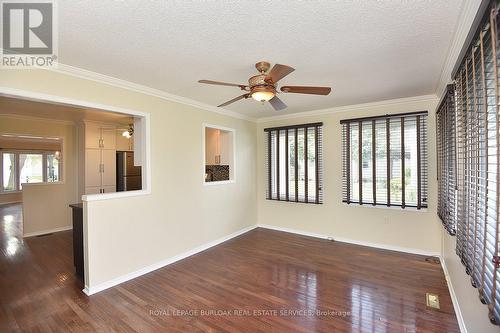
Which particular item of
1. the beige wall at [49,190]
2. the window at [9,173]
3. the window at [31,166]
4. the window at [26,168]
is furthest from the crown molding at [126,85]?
→ the window at [9,173]

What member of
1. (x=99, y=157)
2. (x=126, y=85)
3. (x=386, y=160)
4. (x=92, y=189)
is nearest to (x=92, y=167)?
(x=99, y=157)

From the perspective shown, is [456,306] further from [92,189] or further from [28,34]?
[92,189]

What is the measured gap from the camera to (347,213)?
4.52 metres

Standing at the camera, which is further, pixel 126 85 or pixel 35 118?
pixel 35 118

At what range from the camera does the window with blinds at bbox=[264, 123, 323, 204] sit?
15.7 feet

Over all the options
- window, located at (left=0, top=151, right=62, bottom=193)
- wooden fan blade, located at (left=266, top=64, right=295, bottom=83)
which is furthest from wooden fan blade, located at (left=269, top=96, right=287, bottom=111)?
window, located at (left=0, top=151, right=62, bottom=193)

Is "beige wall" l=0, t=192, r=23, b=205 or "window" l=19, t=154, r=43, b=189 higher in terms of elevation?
"window" l=19, t=154, r=43, b=189

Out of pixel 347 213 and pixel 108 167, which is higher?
pixel 108 167

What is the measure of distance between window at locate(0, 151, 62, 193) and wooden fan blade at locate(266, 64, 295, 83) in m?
9.95

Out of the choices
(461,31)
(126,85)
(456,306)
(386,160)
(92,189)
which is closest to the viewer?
(461,31)

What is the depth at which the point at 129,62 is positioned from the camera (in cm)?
252

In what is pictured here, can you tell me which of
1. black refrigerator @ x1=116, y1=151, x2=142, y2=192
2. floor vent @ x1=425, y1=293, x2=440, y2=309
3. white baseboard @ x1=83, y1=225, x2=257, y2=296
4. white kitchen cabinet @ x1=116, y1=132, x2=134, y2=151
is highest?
white kitchen cabinet @ x1=116, y1=132, x2=134, y2=151

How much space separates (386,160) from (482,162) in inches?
110

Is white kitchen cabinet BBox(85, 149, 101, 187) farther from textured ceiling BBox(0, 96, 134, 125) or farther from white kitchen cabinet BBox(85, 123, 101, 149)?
textured ceiling BBox(0, 96, 134, 125)
